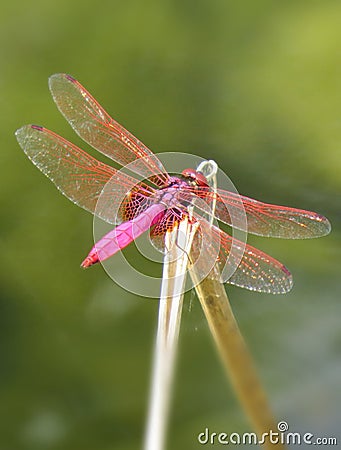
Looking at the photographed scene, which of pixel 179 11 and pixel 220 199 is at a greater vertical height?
pixel 179 11

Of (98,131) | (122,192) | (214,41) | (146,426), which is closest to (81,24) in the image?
(214,41)

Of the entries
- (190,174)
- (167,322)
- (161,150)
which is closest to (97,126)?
(190,174)

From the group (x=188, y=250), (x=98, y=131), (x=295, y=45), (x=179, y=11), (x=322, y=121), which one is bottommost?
(x=188, y=250)

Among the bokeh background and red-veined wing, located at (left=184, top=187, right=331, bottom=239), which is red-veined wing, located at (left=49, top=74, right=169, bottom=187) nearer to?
red-veined wing, located at (left=184, top=187, right=331, bottom=239)

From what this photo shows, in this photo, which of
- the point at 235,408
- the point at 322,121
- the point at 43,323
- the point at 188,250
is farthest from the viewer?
the point at 322,121

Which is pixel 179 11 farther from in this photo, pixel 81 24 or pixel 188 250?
pixel 188 250

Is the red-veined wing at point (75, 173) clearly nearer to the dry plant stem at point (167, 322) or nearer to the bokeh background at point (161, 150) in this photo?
the dry plant stem at point (167, 322)
